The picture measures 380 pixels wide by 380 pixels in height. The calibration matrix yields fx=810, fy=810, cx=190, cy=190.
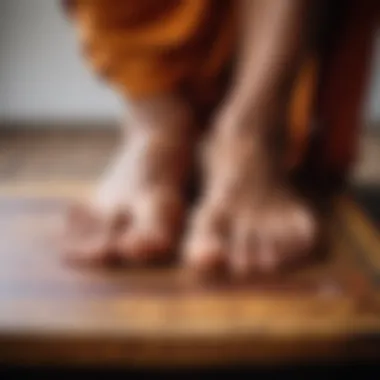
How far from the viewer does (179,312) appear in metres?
0.59

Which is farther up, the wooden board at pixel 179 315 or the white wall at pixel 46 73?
the white wall at pixel 46 73

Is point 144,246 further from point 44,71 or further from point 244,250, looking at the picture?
point 44,71

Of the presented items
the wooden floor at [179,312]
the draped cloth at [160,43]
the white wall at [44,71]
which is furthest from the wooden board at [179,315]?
the white wall at [44,71]

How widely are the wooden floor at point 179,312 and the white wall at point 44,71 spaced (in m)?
0.54

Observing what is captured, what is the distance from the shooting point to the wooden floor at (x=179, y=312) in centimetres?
57

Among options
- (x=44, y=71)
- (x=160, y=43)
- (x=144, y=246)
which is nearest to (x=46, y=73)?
(x=44, y=71)

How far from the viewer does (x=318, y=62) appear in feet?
2.78

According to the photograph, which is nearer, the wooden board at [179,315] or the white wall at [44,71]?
the wooden board at [179,315]

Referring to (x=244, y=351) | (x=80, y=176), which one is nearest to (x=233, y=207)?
(x=244, y=351)

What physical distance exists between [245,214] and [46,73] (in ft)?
2.12

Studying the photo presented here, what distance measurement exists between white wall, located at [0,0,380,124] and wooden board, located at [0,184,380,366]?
23.3 inches

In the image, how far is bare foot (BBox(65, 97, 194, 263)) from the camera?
67 cm

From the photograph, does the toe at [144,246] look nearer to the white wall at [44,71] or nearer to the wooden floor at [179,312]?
the wooden floor at [179,312]

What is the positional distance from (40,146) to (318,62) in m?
0.47
